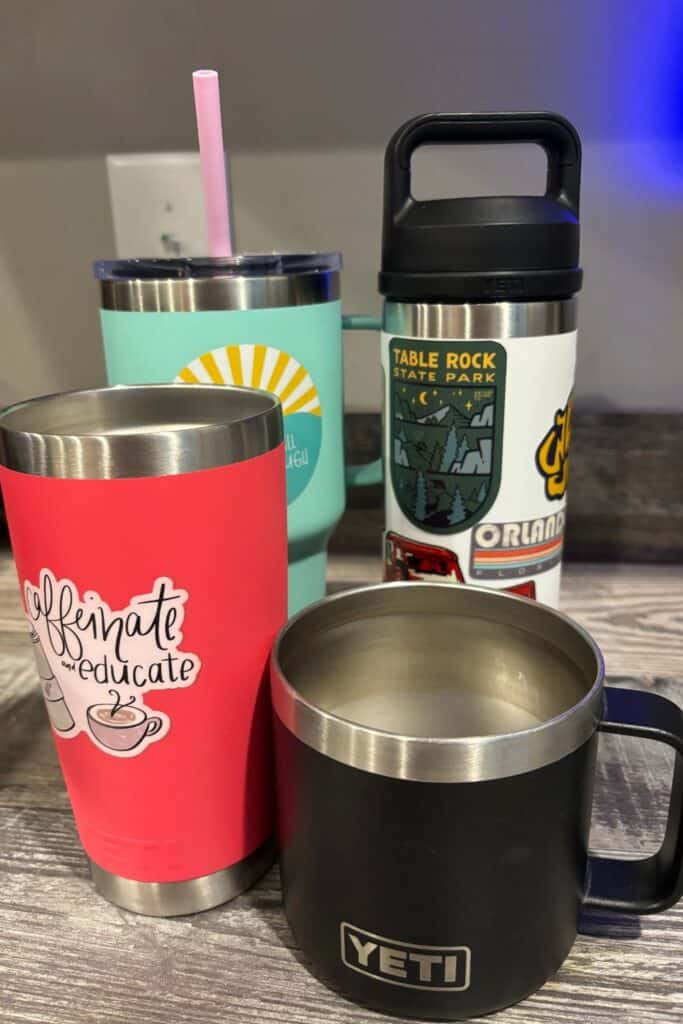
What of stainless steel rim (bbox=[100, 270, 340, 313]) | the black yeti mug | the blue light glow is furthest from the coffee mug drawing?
the blue light glow

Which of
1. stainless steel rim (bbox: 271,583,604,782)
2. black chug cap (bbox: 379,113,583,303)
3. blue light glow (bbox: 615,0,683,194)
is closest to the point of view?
stainless steel rim (bbox: 271,583,604,782)

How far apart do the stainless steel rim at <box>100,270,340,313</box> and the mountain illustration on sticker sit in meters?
0.06

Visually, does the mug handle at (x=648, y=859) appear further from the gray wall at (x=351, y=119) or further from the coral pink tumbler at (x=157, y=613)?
the gray wall at (x=351, y=119)

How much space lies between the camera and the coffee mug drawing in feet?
1.29

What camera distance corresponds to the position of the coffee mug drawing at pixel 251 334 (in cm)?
39

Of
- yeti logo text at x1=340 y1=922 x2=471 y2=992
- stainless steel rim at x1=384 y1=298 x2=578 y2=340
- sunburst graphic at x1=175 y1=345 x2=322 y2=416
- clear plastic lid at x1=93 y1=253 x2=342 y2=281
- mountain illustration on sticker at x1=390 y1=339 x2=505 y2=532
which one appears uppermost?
clear plastic lid at x1=93 y1=253 x2=342 y2=281

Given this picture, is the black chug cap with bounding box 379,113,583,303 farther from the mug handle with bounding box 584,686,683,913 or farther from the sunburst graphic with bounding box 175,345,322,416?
the mug handle with bounding box 584,686,683,913

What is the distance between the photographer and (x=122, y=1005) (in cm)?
28

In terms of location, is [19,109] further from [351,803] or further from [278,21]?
[351,803]

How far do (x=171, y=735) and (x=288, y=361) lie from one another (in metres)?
0.20

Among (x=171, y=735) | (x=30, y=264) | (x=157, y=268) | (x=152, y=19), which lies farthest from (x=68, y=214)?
(x=171, y=735)

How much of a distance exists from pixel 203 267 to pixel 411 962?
313 millimetres

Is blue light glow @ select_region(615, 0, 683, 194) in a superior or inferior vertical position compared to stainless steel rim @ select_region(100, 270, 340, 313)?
superior

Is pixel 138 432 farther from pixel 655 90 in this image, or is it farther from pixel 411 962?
pixel 655 90
